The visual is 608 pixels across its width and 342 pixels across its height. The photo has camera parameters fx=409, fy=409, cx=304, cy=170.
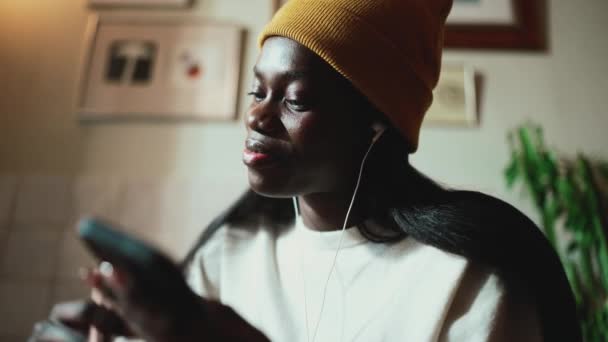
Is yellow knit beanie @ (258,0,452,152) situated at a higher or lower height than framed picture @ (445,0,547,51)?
lower

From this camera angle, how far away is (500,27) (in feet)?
3.44

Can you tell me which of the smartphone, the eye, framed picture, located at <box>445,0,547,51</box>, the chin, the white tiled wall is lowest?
the white tiled wall

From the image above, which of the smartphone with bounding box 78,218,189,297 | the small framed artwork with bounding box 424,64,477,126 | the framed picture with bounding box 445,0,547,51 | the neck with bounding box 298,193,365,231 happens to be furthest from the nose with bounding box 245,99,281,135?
the framed picture with bounding box 445,0,547,51

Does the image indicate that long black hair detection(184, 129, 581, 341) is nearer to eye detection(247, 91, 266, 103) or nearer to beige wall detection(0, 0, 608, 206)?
eye detection(247, 91, 266, 103)

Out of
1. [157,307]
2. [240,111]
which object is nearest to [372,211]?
[157,307]

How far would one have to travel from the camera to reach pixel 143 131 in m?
1.01

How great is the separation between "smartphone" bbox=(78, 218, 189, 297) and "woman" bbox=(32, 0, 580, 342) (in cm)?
21

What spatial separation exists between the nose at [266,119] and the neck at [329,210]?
12cm

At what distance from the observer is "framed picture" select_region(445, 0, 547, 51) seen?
40.9 inches

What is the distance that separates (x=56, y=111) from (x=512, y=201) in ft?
3.75

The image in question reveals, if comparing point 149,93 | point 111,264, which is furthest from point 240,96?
point 111,264

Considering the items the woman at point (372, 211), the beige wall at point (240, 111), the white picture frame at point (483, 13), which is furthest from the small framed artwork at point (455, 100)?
the woman at point (372, 211)

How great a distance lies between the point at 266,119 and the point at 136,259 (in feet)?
0.82

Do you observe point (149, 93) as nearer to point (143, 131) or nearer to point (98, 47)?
point (143, 131)
